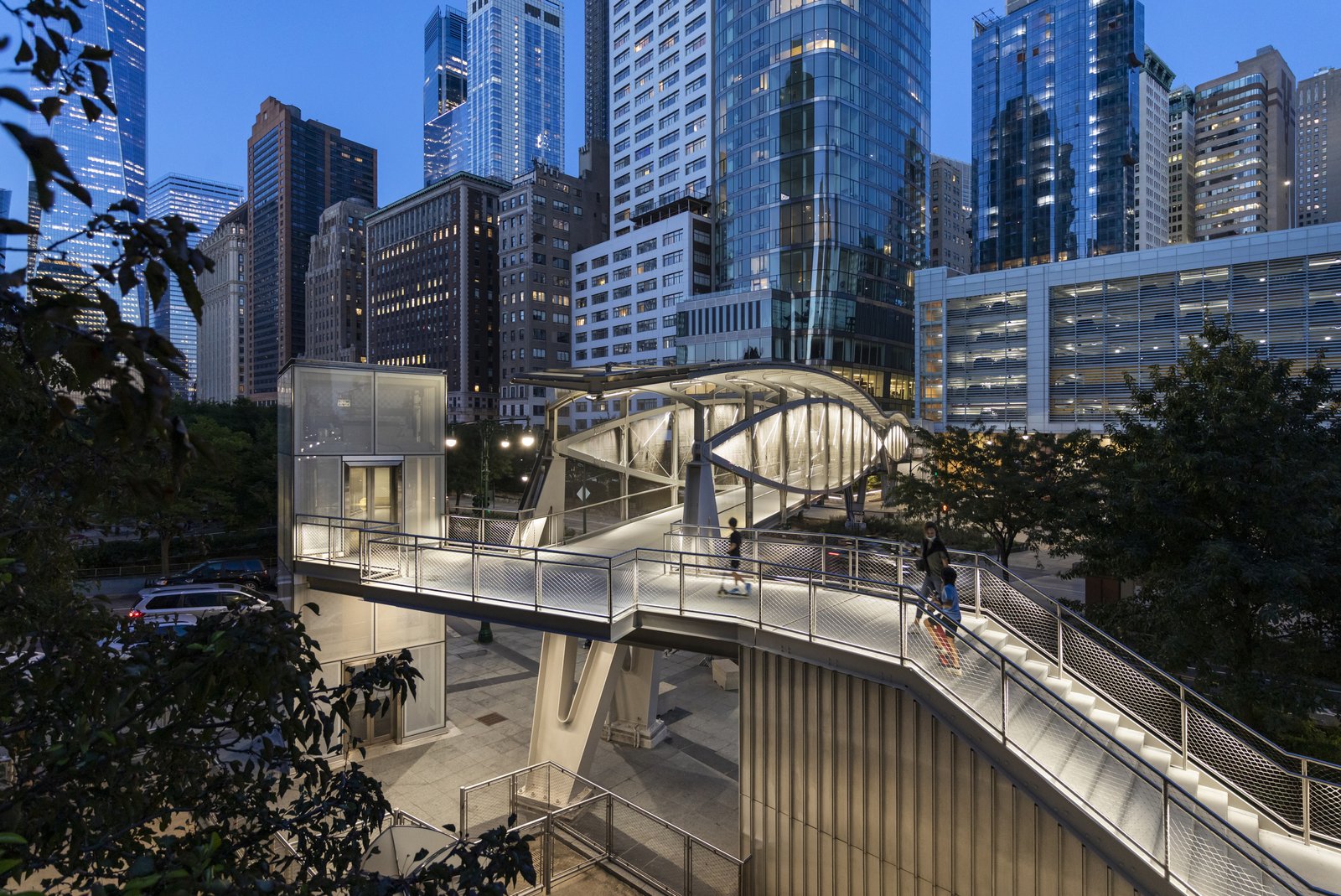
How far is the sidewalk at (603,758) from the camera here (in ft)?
41.7

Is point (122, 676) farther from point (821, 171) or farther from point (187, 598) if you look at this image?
point (821, 171)

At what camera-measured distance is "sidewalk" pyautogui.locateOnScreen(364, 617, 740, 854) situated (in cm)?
1271

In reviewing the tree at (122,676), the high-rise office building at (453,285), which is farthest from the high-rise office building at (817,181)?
the tree at (122,676)

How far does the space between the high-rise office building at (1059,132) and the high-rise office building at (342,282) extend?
124m

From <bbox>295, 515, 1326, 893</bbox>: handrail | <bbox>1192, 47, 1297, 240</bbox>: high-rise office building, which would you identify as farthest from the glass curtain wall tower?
<bbox>1192, 47, 1297, 240</bbox>: high-rise office building

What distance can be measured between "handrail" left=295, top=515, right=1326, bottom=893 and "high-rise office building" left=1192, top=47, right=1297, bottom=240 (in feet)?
562

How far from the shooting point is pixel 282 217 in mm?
175250

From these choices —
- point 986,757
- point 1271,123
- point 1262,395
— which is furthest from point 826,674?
point 1271,123

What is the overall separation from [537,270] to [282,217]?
385 ft

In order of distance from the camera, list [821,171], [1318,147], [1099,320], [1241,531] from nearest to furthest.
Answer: [1241,531] → [1099,320] → [821,171] → [1318,147]

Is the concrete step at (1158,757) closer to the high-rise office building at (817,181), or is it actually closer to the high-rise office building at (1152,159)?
the high-rise office building at (817,181)

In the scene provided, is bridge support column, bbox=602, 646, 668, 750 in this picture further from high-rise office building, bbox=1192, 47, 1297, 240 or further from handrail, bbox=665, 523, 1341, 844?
high-rise office building, bbox=1192, 47, 1297, 240

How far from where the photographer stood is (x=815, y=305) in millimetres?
68688

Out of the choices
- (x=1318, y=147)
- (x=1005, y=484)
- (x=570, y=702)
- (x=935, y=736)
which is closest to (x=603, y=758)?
(x=570, y=702)
